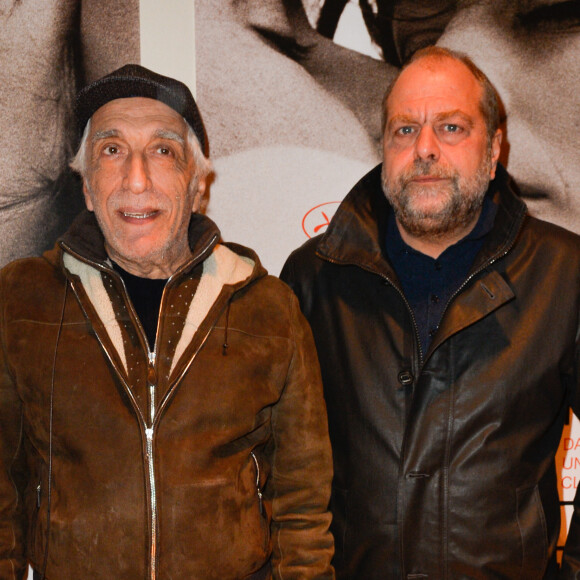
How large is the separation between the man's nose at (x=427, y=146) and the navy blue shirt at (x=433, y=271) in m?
0.25

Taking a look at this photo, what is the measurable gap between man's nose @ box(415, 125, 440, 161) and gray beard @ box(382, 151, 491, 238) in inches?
0.7

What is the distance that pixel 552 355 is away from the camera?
1717mm

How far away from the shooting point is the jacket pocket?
1.69 metres

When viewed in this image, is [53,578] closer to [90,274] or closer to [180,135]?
[90,274]

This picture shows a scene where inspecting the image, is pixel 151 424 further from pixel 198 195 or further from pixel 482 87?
pixel 482 87

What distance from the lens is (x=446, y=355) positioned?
172 cm

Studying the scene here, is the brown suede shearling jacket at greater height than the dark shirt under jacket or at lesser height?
lesser

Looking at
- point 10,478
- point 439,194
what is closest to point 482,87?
point 439,194

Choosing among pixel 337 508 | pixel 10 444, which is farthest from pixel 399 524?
pixel 10 444

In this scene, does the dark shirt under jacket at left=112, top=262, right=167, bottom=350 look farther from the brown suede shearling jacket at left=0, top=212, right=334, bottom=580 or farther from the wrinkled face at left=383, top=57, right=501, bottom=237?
the wrinkled face at left=383, top=57, right=501, bottom=237

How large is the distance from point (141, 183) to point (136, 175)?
3 centimetres

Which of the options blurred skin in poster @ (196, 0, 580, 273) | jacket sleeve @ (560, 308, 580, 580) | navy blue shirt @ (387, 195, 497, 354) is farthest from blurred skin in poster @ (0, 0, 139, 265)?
jacket sleeve @ (560, 308, 580, 580)

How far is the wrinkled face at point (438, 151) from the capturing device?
1.79 m

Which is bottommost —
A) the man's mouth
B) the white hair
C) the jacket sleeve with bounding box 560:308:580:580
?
the jacket sleeve with bounding box 560:308:580:580
